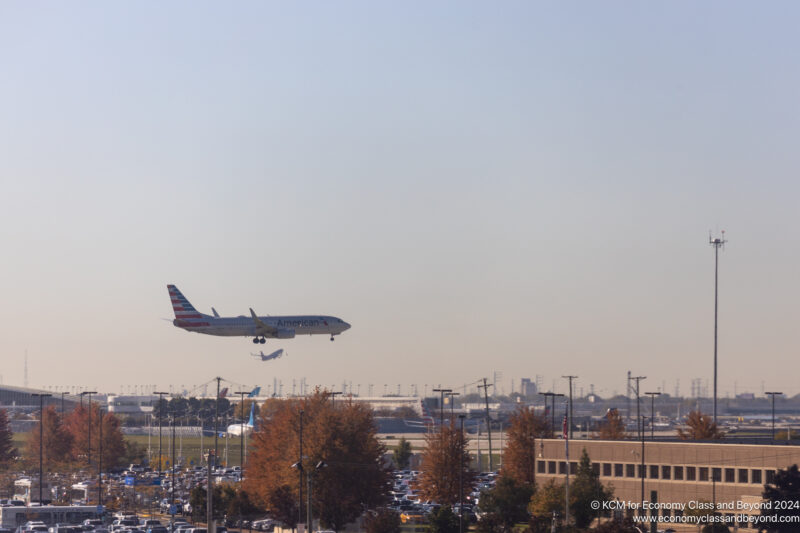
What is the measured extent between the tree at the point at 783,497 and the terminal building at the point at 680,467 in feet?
37.0

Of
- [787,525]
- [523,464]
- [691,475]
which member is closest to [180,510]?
[523,464]

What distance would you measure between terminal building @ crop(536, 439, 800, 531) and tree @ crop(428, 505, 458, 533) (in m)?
21.3

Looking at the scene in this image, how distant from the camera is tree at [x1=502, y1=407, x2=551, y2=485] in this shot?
120 meters

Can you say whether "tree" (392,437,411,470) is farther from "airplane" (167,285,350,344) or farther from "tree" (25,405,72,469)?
"tree" (25,405,72,469)

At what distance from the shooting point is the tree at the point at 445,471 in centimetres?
11094

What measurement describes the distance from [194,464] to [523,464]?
92981 mm

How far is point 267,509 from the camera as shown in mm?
103062

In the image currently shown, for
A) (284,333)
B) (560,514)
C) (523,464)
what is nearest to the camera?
(560,514)

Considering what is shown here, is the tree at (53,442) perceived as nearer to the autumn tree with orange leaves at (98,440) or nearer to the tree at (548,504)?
the autumn tree with orange leaves at (98,440)

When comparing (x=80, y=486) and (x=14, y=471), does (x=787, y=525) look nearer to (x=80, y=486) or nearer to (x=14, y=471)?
(x=80, y=486)

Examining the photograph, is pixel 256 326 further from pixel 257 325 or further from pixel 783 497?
pixel 783 497

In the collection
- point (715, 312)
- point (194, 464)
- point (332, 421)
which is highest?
point (715, 312)

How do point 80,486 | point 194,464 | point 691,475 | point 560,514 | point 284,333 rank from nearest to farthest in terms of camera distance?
point 560,514
point 691,475
point 80,486
point 284,333
point 194,464

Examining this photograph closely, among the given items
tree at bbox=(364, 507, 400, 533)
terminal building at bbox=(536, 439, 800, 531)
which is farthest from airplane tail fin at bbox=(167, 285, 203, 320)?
tree at bbox=(364, 507, 400, 533)
